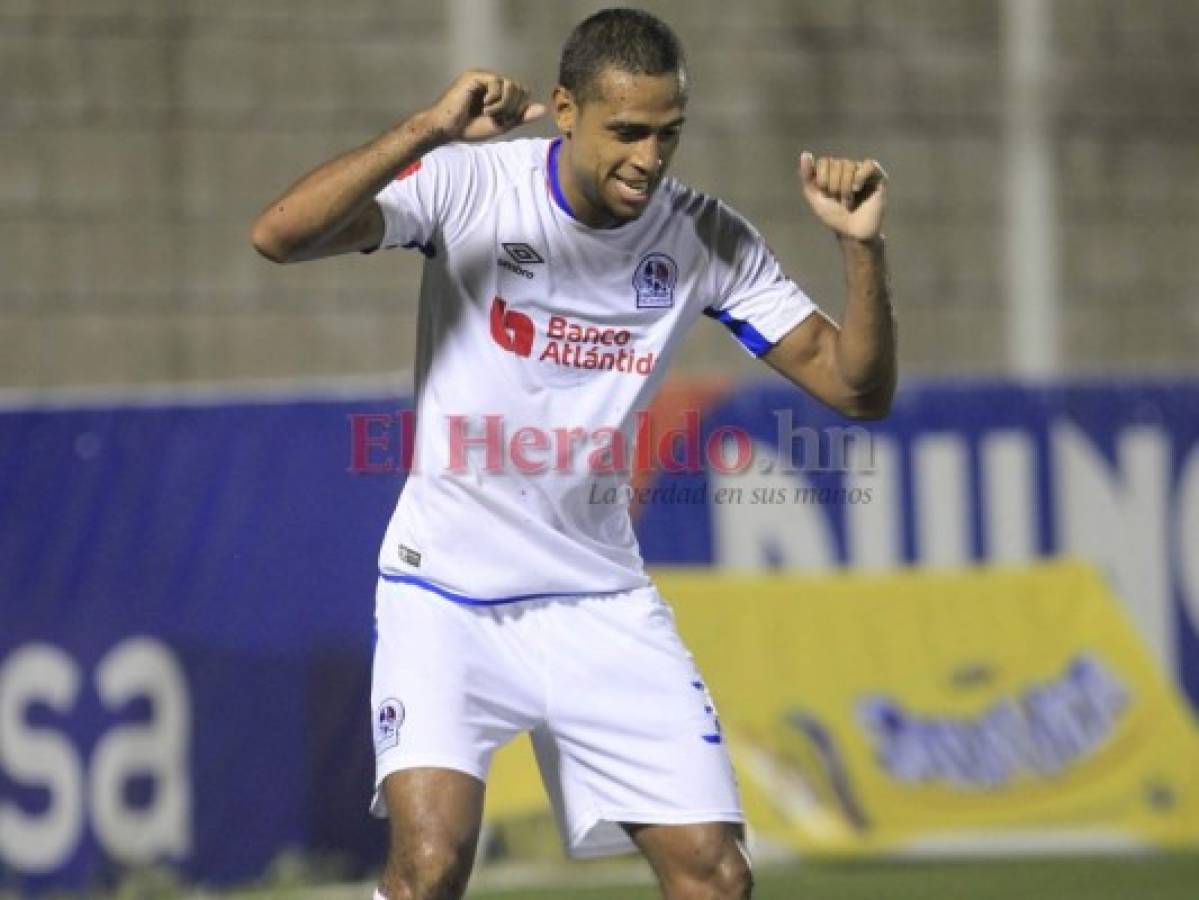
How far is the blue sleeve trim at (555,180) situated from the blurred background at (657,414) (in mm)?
3886

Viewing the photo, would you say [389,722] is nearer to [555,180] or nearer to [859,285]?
[555,180]

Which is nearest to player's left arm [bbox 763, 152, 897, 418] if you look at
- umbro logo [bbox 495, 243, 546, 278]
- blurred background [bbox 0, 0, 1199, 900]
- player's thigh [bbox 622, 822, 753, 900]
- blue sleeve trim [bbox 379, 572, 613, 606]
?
umbro logo [bbox 495, 243, 546, 278]

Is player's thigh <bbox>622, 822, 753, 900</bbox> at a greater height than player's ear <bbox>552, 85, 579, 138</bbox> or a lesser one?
lesser

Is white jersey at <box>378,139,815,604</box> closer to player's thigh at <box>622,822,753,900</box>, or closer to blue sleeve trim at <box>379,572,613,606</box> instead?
blue sleeve trim at <box>379,572,613,606</box>

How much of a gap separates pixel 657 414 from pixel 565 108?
450 cm

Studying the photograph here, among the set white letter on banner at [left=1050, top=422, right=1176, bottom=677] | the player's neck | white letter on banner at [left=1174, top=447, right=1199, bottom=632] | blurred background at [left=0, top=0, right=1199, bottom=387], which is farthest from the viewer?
blurred background at [left=0, top=0, right=1199, bottom=387]

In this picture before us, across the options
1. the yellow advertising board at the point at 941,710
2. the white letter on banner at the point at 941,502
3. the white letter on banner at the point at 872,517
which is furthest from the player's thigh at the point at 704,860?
the white letter on banner at the point at 941,502

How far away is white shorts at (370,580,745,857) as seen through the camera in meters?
5.27

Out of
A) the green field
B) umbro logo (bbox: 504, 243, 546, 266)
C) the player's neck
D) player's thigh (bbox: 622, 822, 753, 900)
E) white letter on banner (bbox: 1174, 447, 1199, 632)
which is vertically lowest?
the green field

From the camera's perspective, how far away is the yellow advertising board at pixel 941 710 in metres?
9.89

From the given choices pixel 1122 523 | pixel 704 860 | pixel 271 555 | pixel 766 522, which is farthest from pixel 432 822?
pixel 1122 523

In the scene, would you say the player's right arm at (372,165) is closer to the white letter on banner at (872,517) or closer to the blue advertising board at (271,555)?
the blue advertising board at (271,555)

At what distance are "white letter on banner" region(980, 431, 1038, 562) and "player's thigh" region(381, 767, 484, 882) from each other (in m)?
5.39

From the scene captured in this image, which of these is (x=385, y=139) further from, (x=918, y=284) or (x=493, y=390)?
(x=918, y=284)
